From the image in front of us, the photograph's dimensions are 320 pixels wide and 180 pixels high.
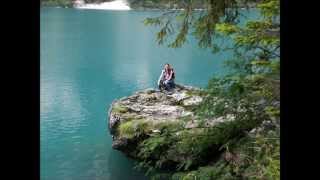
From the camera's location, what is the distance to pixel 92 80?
18047 millimetres

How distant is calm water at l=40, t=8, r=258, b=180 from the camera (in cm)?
940

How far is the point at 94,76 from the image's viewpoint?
737 inches

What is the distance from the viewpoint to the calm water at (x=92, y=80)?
9398 mm

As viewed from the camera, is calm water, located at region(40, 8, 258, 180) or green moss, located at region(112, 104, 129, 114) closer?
green moss, located at region(112, 104, 129, 114)

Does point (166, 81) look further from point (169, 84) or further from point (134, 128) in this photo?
point (134, 128)

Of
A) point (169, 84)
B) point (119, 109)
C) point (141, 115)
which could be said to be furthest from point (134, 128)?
point (169, 84)

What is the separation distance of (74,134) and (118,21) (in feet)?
85.5

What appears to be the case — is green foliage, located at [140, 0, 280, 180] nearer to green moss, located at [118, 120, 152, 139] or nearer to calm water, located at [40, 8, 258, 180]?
calm water, located at [40, 8, 258, 180]

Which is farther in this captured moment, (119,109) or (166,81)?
(166,81)

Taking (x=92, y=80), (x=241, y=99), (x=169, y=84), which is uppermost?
(x=241, y=99)

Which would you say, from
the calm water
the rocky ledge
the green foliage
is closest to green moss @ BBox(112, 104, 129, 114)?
the rocky ledge

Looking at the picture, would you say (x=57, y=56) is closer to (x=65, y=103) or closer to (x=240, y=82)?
(x=65, y=103)

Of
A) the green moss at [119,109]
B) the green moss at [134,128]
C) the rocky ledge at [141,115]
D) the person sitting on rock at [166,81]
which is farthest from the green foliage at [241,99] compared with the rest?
the person sitting on rock at [166,81]

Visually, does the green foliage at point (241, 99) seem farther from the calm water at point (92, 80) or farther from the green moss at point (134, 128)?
the green moss at point (134, 128)
